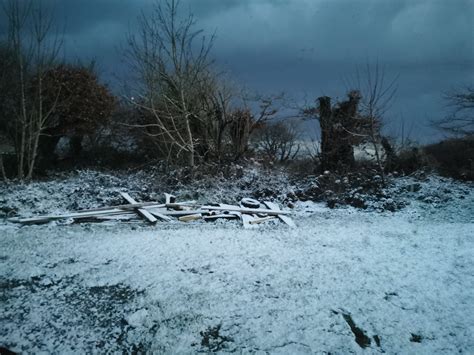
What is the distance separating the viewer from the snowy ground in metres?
3.01

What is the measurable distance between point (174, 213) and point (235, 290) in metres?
3.78

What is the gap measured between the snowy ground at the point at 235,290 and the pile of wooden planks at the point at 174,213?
0.51 meters

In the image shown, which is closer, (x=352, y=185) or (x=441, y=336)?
(x=441, y=336)

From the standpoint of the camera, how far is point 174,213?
7.27 m

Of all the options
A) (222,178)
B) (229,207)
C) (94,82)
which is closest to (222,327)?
(229,207)

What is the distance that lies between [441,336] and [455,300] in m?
0.82

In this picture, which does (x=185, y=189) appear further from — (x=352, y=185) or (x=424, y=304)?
(x=424, y=304)

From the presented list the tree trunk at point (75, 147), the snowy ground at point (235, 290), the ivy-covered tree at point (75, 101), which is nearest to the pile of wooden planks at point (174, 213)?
the snowy ground at point (235, 290)

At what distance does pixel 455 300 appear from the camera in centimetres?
372

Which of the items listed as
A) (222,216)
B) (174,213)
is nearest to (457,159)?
(222,216)

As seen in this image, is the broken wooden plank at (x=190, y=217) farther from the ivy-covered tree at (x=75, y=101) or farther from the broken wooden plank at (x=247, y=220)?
the ivy-covered tree at (x=75, y=101)

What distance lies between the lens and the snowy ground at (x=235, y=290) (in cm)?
301

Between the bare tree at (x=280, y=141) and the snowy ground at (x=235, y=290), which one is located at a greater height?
the bare tree at (x=280, y=141)

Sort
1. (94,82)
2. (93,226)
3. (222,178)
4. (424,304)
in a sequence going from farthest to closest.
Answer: (94,82)
(222,178)
(93,226)
(424,304)
